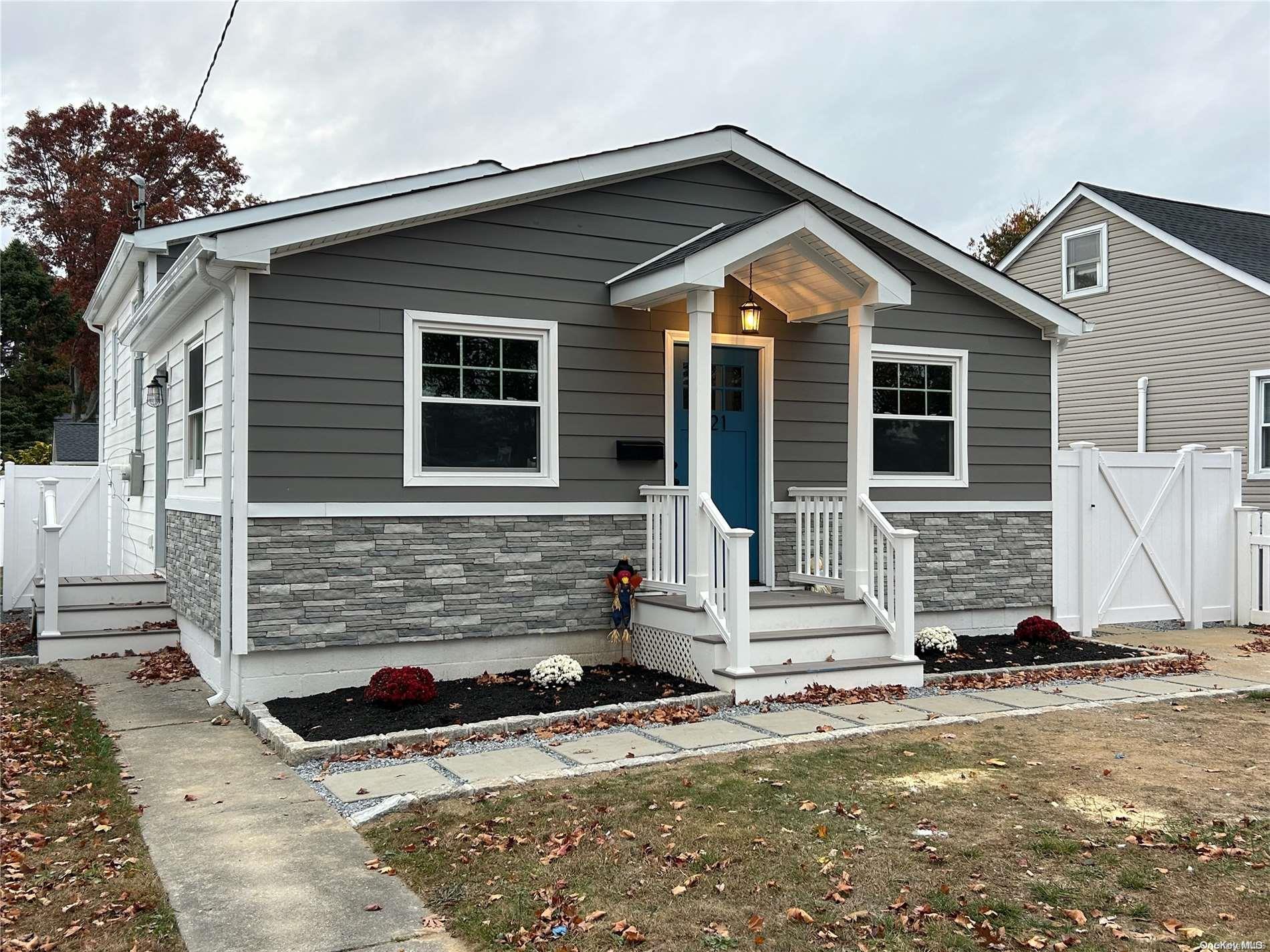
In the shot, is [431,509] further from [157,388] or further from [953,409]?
[953,409]

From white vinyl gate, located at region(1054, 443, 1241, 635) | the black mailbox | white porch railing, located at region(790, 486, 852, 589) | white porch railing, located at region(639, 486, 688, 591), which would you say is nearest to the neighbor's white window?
the black mailbox

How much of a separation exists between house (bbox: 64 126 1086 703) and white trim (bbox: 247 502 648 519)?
0.02 metres

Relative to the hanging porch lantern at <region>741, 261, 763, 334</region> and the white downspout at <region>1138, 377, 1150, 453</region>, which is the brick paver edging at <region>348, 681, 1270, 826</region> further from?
the white downspout at <region>1138, 377, 1150, 453</region>

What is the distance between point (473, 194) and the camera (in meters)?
7.77

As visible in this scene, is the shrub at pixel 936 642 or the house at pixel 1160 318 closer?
the shrub at pixel 936 642

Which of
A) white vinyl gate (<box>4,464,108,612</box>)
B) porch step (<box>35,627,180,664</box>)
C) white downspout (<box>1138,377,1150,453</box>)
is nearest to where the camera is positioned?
porch step (<box>35,627,180,664</box>)

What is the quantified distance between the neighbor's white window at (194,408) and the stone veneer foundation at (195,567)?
1.46 feet

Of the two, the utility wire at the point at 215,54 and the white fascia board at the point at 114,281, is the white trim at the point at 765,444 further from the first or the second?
the white fascia board at the point at 114,281

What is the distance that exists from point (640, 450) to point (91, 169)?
2627 cm

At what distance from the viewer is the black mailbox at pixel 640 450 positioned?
841cm

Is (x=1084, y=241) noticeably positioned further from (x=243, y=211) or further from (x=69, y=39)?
(x=69, y=39)

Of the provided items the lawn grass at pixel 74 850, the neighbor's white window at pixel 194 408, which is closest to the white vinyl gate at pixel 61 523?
the neighbor's white window at pixel 194 408

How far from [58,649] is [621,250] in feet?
20.4

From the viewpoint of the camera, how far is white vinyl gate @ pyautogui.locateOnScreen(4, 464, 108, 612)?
41.5 feet
